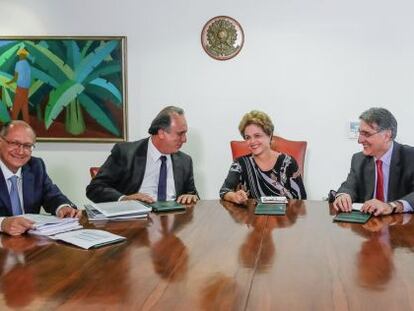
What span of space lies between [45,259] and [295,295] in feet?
2.82

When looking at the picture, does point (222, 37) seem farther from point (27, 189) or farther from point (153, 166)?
point (27, 189)

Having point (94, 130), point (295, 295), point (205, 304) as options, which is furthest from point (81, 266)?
point (94, 130)

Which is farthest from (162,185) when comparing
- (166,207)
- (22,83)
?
(22,83)

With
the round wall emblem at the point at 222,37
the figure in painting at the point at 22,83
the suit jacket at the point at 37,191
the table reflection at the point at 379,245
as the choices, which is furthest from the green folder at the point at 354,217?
the figure in painting at the point at 22,83

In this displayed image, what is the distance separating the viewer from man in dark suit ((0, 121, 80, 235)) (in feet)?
7.63

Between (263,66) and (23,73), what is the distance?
200 centimetres

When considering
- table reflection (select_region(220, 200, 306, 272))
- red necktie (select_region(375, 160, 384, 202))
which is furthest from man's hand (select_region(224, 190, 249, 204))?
red necktie (select_region(375, 160, 384, 202))

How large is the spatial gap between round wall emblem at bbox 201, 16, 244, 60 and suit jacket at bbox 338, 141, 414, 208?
1.49 meters

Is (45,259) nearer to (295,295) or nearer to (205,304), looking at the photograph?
(205,304)

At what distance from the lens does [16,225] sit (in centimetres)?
185

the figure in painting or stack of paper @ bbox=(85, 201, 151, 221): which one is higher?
the figure in painting

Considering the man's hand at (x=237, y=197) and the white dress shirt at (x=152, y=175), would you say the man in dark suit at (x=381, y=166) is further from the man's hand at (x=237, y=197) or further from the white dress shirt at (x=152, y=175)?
the white dress shirt at (x=152, y=175)

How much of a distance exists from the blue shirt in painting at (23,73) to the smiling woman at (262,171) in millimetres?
1998

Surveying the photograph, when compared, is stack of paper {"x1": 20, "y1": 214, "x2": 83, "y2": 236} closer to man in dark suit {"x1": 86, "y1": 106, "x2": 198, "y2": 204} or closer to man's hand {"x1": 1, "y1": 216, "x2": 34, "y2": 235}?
man's hand {"x1": 1, "y1": 216, "x2": 34, "y2": 235}
